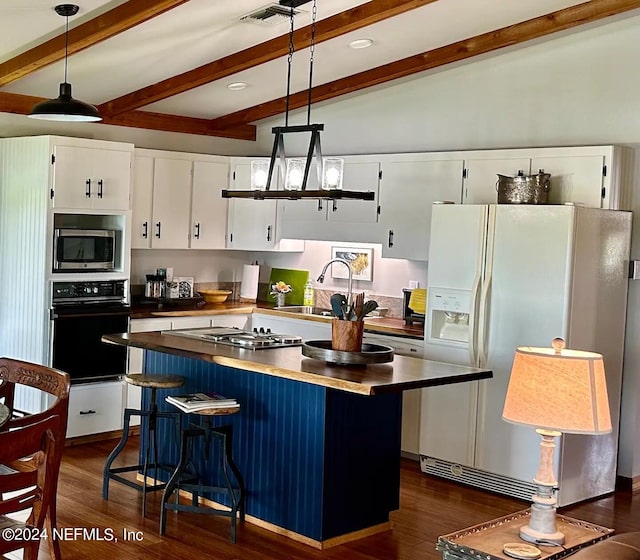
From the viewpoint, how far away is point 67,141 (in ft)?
20.5

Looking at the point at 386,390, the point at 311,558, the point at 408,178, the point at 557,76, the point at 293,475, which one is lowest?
the point at 311,558

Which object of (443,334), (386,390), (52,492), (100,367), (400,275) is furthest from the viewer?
(400,275)

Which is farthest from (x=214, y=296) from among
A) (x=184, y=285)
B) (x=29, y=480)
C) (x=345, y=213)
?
(x=29, y=480)

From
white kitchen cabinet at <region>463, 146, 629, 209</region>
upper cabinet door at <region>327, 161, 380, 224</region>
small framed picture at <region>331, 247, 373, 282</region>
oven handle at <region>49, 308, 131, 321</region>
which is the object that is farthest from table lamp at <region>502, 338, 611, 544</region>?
small framed picture at <region>331, 247, 373, 282</region>

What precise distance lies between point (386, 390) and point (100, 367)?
9.80ft

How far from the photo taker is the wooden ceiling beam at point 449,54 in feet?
17.4

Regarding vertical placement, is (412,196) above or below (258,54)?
below

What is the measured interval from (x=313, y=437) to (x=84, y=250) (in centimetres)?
266

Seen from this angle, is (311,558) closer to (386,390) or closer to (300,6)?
(386,390)

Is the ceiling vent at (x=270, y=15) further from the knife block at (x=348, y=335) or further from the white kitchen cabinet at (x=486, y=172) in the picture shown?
the knife block at (x=348, y=335)

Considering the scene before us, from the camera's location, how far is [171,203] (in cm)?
715

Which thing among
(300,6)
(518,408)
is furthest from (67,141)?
(518,408)

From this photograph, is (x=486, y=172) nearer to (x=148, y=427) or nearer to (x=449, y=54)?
(x=449, y=54)

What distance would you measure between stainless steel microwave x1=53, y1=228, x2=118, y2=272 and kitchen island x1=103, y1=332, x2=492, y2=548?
149cm
